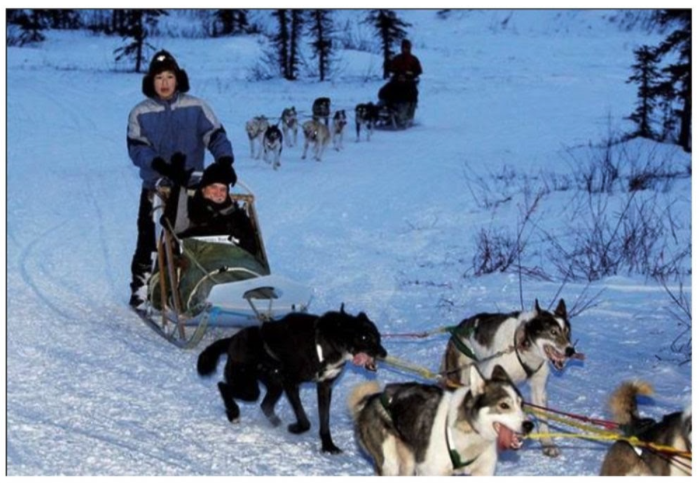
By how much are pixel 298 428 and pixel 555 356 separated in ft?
3.28

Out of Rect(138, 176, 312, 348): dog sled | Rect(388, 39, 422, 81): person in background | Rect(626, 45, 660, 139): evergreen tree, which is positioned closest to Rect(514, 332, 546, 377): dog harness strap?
Rect(138, 176, 312, 348): dog sled

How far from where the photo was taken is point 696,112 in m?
5.18

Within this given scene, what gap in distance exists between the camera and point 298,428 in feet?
15.2

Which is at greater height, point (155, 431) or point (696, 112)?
point (696, 112)

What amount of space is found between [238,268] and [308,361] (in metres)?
1.67

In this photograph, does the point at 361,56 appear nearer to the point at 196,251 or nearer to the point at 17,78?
the point at 17,78

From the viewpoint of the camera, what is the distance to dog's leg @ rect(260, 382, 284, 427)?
471cm

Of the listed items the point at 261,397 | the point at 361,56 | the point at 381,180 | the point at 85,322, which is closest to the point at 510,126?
the point at 381,180

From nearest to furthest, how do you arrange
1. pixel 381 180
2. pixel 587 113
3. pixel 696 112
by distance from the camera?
pixel 696 112 → pixel 381 180 → pixel 587 113

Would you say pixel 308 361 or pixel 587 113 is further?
pixel 587 113

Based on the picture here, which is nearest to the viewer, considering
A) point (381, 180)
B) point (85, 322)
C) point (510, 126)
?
point (85, 322)

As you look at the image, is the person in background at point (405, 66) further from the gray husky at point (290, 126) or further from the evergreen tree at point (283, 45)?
the evergreen tree at point (283, 45)

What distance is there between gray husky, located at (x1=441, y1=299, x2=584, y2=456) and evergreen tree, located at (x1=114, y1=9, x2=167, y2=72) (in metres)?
17.8

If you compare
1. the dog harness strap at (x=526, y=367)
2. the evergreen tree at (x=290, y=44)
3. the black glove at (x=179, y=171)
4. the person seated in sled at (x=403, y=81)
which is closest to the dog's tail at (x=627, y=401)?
the dog harness strap at (x=526, y=367)
